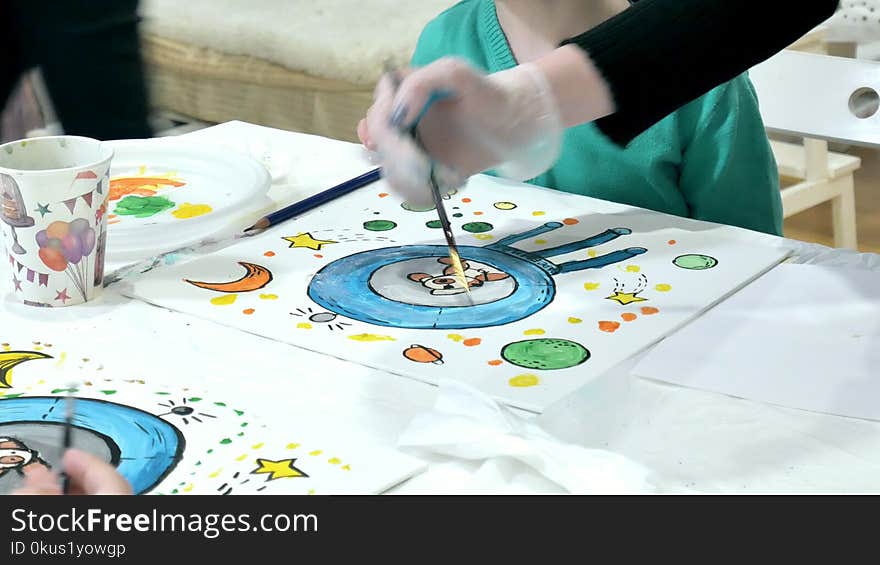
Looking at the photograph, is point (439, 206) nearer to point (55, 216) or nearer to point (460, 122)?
Answer: point (460, 122)

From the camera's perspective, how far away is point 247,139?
1.21 m

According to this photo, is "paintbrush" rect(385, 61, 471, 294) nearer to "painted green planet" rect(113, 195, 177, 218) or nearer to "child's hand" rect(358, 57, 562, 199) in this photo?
"child's hand" rect(358, 57, 562, 199)

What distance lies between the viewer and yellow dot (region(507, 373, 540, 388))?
2.20 feet

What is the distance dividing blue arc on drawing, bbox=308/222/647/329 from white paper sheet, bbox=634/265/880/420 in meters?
0.11

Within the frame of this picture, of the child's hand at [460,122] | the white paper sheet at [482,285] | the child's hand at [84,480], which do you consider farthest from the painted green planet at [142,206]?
the child's hand at [84,480]

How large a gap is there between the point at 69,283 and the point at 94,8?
1.43 m

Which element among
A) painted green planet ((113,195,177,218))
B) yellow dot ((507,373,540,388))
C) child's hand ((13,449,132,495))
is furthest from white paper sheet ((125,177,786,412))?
child's hand ((13,449,132,495))

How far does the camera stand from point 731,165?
111 centimetres

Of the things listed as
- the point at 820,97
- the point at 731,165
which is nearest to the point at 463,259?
the point at 731,165

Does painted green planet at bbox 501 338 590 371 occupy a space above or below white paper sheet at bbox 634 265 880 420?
above

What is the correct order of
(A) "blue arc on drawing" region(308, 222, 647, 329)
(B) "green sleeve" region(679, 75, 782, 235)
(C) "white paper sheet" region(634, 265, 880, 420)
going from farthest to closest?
(B) "green sleeve" region(679, 75, 782, 235) → (A) "blue arc on drawing" region(308, 222, 647, 329) → (C) "white paper sheet" region(634, 265, 880, 420)

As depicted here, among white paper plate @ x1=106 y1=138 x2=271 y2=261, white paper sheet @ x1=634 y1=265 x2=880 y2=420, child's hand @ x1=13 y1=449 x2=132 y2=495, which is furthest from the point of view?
white paper plate @ x1=106 y1=138 x2=271 y2=261

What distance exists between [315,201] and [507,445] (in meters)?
0.45

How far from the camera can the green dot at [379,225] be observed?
94 cm
